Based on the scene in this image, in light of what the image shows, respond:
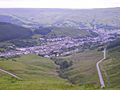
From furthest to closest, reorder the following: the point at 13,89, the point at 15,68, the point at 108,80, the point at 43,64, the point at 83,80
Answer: the point at 43,64, the point at 15,68, the point at 83,80, the point at 108,80, the point at 13,89

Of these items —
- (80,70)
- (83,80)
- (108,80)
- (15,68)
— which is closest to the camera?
(108,80)

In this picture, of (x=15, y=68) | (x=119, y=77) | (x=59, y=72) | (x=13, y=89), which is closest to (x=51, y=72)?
(x=59, y=72)

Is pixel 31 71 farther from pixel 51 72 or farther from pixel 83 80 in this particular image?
pixel 83 80

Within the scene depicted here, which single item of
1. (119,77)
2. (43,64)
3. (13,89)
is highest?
(13,89)

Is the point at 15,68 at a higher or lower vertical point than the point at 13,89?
lower

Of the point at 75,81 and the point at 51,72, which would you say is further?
the point at 51,72

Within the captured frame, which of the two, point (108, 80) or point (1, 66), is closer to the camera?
point (108, 80)

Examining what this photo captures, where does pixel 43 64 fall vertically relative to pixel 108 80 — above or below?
below

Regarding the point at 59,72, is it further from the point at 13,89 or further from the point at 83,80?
the point at 13,89

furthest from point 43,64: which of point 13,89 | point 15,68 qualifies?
point 13,89
